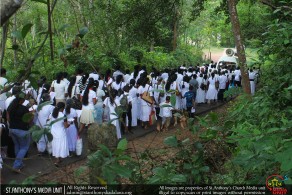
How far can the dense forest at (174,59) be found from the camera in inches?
99.2

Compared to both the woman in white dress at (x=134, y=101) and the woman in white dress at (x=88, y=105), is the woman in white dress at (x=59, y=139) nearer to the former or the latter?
the woman in white dress at (x=88, y=105)

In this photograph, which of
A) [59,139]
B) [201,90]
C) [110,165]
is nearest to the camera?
[110,165]

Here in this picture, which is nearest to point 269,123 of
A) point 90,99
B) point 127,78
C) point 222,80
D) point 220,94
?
point 90,99

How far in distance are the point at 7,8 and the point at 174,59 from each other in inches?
656

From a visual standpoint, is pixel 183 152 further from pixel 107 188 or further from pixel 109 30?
pixel 109 30

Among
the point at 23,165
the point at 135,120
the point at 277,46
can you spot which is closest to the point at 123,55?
the point at 135,120

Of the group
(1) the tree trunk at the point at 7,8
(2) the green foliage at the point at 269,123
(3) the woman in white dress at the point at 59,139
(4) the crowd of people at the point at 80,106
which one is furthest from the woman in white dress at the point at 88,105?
(1) the tree trunk at the point at 7,8

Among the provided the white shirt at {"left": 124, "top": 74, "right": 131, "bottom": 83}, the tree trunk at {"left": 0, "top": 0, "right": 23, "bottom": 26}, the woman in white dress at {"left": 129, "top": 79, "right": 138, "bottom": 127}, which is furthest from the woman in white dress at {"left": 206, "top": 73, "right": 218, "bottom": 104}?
the tree trunk at {"left": 0, "top": 0, "right": 23, "bottom": 26}

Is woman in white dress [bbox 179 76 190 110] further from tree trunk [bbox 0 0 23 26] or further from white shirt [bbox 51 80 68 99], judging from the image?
tree trunk [bbox 0 0 23 26]

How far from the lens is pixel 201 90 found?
41.7ft

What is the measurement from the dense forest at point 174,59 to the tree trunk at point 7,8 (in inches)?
4.0

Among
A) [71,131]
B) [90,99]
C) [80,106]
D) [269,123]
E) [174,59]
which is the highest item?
[174,59]

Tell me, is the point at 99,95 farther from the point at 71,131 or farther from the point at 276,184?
the point at 276,184

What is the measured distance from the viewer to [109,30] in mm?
14180
